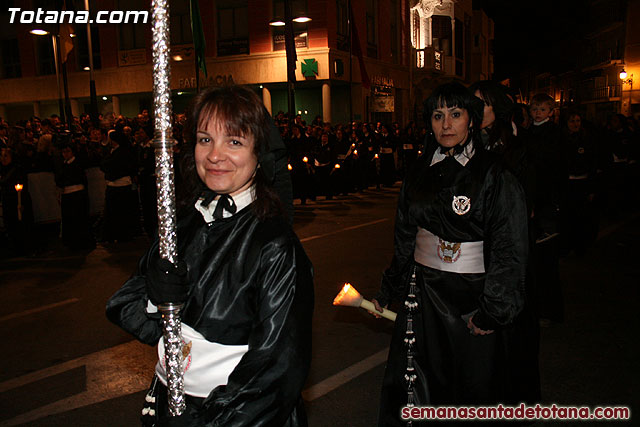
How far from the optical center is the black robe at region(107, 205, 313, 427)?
1.74 m

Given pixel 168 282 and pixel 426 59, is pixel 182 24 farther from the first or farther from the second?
pixel 168 282

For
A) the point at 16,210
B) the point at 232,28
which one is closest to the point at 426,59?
the point at 232,28

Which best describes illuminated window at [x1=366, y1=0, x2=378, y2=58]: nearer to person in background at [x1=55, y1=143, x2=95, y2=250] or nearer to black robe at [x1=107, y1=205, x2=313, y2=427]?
person in background at [x1=55, y1=143, x2=95, y2=250]

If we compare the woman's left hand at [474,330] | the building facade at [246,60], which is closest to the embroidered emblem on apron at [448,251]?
the woman's left hand at [474,330]

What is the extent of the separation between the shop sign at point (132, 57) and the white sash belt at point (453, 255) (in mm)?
27419

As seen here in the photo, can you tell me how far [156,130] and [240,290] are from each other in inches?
22.8

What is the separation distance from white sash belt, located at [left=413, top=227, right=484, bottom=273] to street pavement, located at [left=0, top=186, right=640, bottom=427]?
131cm

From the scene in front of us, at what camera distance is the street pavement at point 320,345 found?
14.0 feet

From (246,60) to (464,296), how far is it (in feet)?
81.6

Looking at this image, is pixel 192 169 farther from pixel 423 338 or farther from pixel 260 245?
pixel 423 338

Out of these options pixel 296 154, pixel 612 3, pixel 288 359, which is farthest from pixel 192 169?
pixel 612 3

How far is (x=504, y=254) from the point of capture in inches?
123

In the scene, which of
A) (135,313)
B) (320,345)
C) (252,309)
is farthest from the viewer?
(320,345)

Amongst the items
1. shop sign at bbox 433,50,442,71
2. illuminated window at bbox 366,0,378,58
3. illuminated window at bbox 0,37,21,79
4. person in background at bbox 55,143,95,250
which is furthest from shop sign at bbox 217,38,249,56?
person in background at bbox 55,143,95,250
